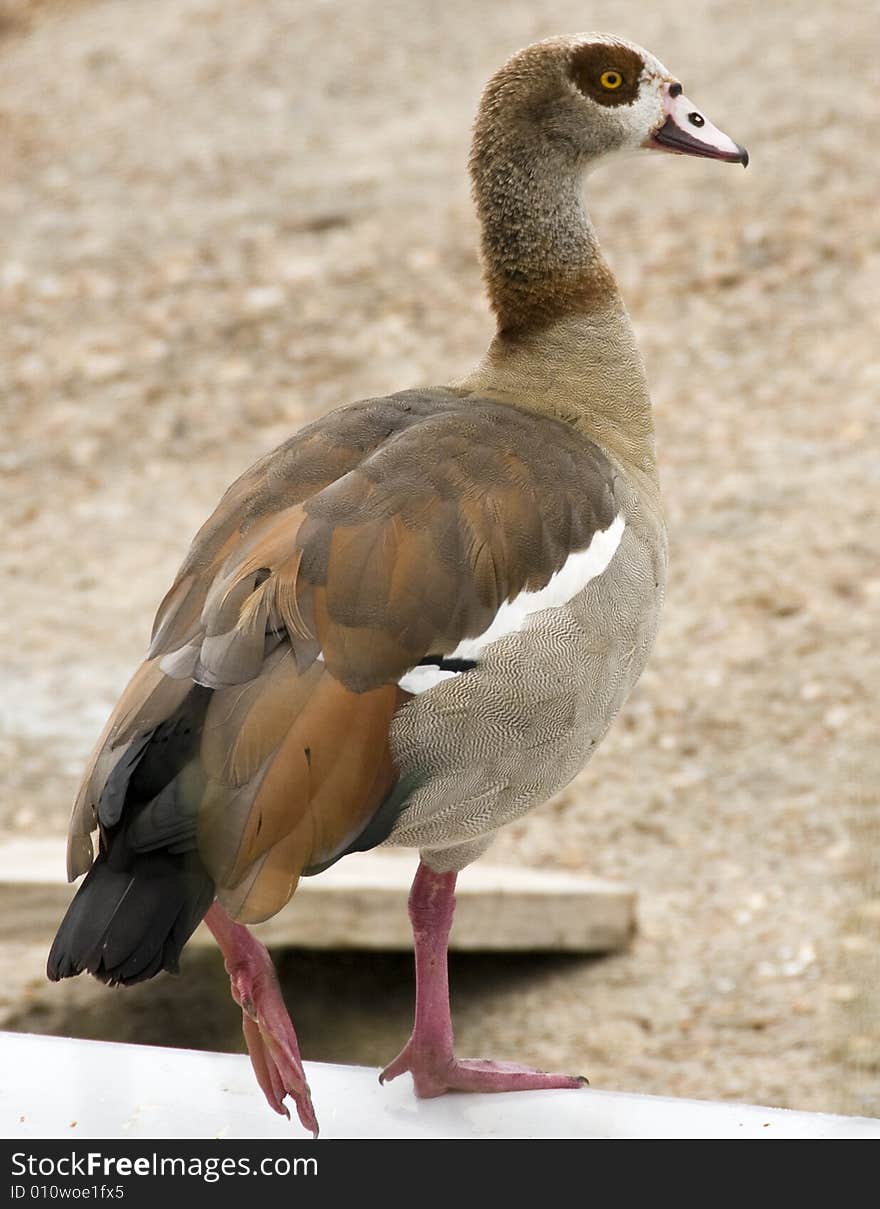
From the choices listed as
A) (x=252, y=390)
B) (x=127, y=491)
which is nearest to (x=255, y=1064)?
(x=127, y=491)

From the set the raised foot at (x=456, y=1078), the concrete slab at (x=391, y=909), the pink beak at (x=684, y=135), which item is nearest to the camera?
the raised foot at (x=456, y=1078)

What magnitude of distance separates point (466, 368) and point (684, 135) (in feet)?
12.0

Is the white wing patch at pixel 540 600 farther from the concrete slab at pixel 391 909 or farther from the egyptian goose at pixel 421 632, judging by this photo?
the concrete slab at pixel 391 909

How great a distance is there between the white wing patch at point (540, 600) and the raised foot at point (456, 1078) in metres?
0.66

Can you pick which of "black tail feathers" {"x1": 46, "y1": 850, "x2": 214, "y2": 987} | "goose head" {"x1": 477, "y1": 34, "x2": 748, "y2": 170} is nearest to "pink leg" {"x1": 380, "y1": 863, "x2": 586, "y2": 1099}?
"black tail feathers" {"x1": 46, "y1": 850, "x2": 214, "y2": 987}

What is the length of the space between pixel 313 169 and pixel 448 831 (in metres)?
6.27

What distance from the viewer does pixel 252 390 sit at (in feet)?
21.8

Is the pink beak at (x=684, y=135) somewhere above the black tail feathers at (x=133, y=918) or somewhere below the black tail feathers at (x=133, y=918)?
above

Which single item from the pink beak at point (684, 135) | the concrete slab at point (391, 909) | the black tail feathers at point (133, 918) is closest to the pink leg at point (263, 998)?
the black tail feathers at point (133, 918)

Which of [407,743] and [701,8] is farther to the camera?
[701,8]

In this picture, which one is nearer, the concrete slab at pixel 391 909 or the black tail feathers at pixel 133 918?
the black tail feathers at pixel 133 918

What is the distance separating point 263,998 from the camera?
219 cm

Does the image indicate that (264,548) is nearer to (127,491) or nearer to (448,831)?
(448,831)

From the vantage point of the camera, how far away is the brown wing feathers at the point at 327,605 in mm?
2037
